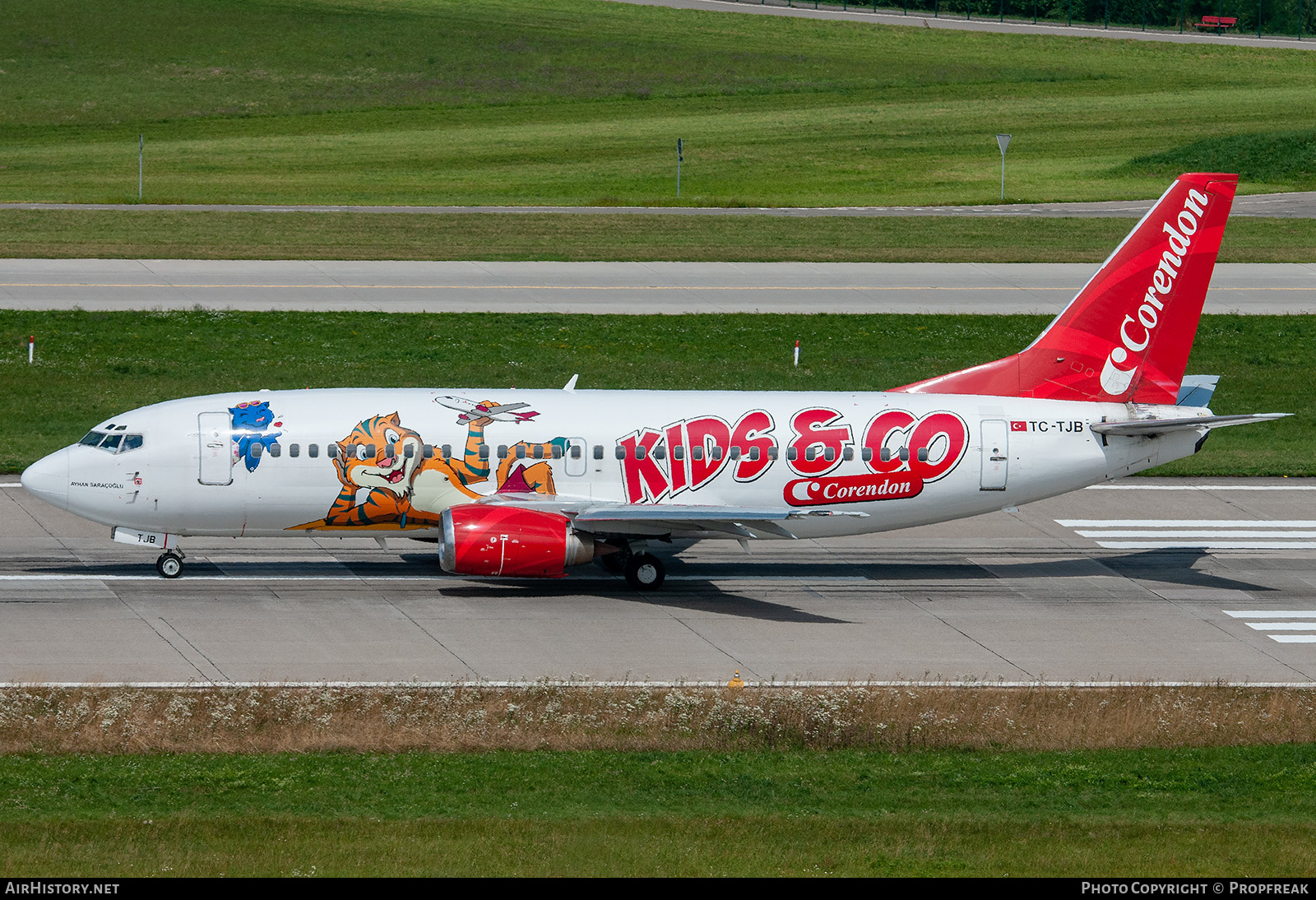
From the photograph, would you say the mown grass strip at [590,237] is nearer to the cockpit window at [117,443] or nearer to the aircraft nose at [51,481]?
the cockpit window at [117,443]

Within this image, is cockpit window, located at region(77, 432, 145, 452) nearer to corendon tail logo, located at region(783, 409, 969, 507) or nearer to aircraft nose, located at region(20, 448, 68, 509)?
aircraft nose, located at region(20, 448, 68, 509)

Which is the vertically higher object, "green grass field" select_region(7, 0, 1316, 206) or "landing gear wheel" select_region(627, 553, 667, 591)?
"green grass field" select_region(7, 0, 1316, 206)

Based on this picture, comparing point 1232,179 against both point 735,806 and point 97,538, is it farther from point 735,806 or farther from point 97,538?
point 97,538

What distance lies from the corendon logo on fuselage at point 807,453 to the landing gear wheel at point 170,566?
934cm

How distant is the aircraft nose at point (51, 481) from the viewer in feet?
109

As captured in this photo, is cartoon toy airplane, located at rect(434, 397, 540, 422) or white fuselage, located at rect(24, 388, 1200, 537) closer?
white fuselage, located at rect(24, 388, 1200, 537)

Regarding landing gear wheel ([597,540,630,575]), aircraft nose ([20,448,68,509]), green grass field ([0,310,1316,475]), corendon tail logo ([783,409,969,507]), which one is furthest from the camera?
green grass field ([0,310,1316,475])

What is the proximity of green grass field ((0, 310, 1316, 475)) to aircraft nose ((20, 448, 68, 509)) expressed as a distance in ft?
39.9

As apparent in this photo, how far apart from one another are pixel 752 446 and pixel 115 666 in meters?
13.2

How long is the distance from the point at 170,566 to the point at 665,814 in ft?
53.2

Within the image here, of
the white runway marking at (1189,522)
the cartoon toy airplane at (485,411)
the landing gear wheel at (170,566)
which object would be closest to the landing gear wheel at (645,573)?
the cartoon toy airplane at (485,411)

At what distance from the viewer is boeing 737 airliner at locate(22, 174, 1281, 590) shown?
3309 cm

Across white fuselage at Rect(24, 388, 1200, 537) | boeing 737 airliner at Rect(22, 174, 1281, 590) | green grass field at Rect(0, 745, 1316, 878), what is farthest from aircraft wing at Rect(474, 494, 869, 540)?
green grass field at Rect(0, 745, 1316, 878)

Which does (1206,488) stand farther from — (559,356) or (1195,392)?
(559,356)
